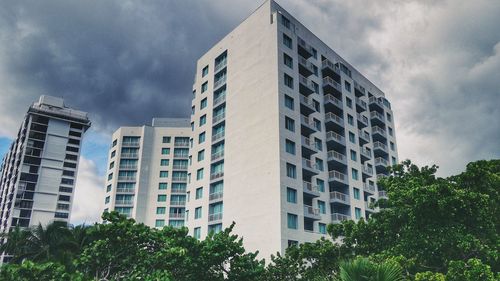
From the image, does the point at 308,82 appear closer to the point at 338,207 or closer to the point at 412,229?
the point at 338,207

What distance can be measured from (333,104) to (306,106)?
644 cm

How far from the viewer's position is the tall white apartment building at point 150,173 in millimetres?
79562

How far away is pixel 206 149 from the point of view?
49031mm

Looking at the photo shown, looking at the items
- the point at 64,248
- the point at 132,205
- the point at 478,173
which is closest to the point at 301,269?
the point at 478,173

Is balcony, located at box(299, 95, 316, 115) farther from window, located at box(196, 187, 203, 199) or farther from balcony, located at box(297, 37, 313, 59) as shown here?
window, located at box(196, 187, 203, 199)

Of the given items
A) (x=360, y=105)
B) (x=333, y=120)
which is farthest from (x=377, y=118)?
(x=333, y=120)

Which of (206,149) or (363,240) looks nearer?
(363,240)

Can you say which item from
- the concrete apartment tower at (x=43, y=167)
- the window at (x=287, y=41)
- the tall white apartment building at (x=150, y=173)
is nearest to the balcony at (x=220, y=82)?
the window at (x=287, y=41)

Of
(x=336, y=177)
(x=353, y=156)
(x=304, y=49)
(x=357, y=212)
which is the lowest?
(x=357, y=212)

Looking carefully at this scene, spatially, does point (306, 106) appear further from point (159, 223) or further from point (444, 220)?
point (159, 223)

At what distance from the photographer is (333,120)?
48562 mm

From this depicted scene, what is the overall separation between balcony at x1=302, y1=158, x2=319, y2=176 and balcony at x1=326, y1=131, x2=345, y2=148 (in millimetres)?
5473

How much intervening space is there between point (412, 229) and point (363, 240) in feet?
14.4

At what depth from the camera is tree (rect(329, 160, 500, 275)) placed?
66.1 feet
